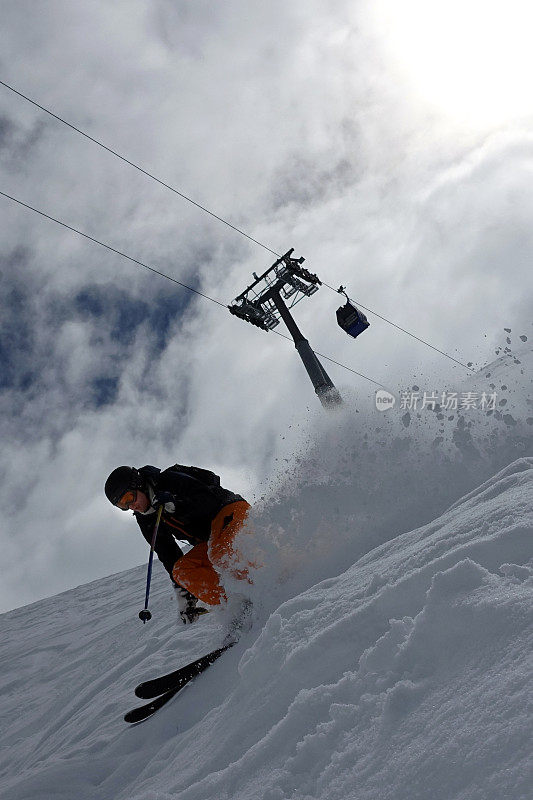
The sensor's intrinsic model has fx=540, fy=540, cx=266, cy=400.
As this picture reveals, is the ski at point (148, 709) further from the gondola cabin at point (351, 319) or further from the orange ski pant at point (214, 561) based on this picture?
the gondola cabin at point (351, 319)

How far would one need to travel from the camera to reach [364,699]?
6.88 ft

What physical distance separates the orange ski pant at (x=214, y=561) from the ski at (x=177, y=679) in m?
0.63

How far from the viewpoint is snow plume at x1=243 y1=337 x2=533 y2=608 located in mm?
4832

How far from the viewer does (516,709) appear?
1.57m

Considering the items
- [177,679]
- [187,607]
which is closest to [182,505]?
[187,607]

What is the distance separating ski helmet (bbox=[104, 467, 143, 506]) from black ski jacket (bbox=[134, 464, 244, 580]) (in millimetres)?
85

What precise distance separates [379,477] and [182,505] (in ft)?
6.74

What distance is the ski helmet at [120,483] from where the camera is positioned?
17.9ft

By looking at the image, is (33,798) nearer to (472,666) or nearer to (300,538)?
(300,538)

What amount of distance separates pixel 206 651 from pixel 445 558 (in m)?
2.97

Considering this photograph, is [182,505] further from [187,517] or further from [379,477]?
[379,477]

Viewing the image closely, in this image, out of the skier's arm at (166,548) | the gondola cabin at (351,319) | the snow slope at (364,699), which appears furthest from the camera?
the gondola cabin at (351,319)

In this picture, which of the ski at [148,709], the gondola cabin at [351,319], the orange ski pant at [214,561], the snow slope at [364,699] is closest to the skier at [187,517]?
the orange ski pant at [214,561]

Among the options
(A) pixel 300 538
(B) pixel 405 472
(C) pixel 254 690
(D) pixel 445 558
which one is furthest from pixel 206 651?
(D) pixel 445 558
